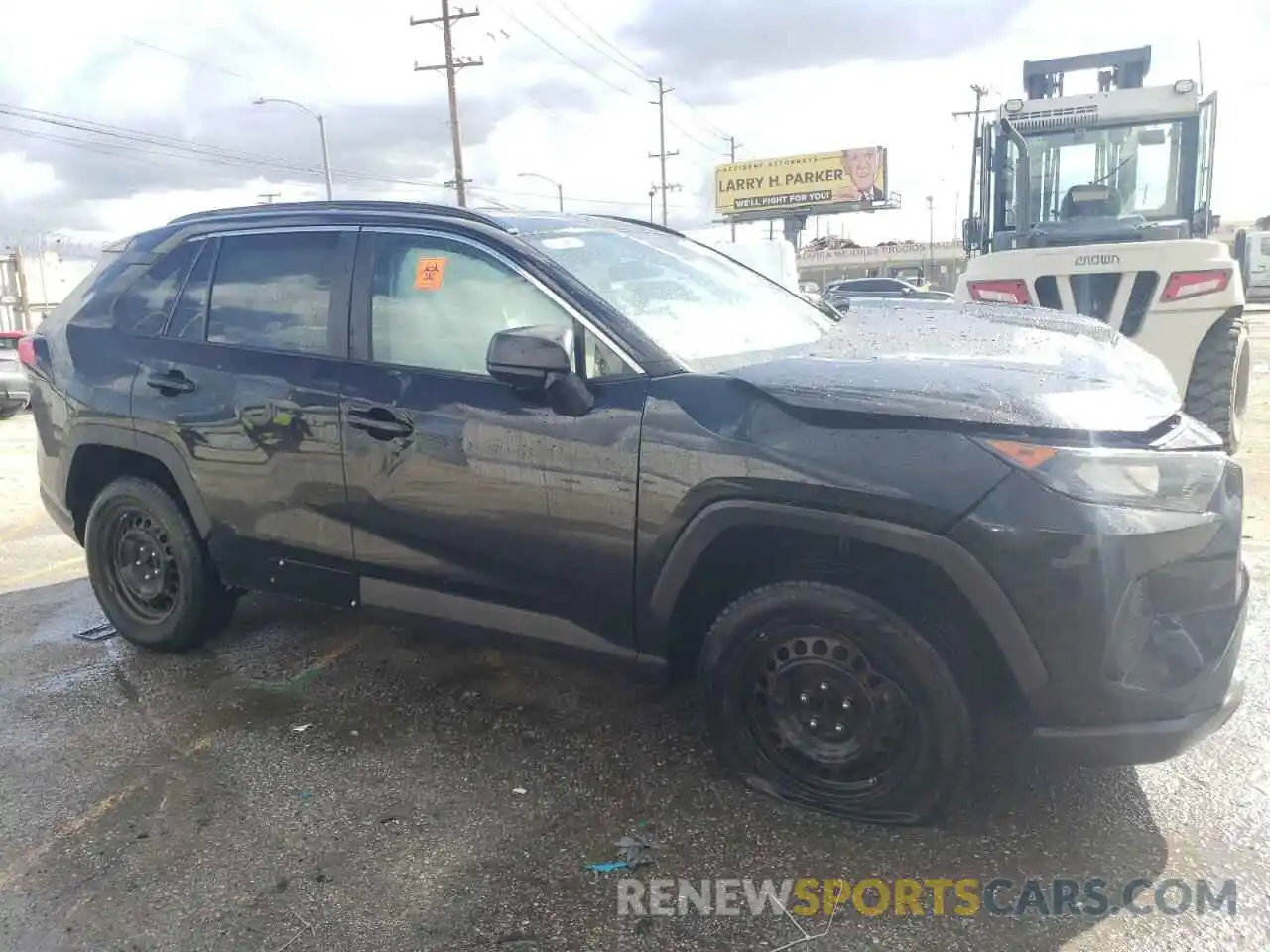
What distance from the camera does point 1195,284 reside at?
6.85 meters

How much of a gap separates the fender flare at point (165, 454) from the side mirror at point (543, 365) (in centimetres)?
166

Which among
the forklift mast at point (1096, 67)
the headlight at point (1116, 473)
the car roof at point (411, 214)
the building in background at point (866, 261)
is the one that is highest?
the building in background at point (866, 261)

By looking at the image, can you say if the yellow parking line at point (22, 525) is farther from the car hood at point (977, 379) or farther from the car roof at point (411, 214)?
the car hood at point (977, 379)

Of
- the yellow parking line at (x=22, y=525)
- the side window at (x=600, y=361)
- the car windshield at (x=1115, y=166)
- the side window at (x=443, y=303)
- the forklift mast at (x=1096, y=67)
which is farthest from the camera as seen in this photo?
the forklift mast at (x=1096, y=67)

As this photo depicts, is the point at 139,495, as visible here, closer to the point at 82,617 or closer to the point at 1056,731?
the point at 82,617

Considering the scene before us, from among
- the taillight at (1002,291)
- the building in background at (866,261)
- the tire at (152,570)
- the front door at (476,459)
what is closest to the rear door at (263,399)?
the front door at (476,459)

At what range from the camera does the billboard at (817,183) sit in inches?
2496

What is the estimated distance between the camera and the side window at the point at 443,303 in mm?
3184

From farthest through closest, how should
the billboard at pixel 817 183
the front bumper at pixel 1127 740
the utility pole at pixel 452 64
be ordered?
the billboard at pixel 817 183, the utility pole at pixel 452 64, the front bumper at pixel 1127 740

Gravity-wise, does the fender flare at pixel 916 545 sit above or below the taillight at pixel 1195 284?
below

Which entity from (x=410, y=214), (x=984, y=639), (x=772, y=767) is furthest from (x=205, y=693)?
→ (x=984, y=639)

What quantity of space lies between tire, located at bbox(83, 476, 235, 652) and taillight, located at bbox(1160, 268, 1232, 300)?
645 centimetres

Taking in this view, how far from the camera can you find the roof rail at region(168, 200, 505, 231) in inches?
134

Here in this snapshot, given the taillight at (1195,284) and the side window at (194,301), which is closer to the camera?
the side window at (194,301)
